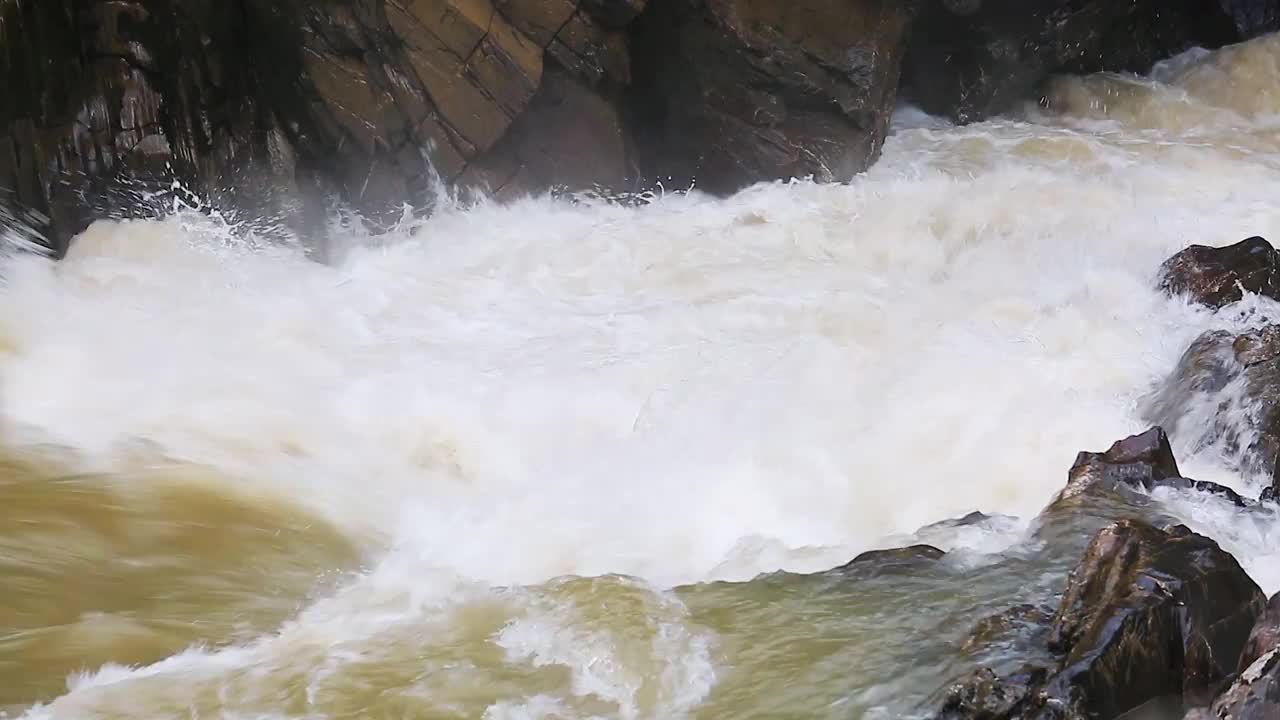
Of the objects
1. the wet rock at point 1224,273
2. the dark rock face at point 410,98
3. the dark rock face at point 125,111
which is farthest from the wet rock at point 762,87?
the dark rock face at point 125,111

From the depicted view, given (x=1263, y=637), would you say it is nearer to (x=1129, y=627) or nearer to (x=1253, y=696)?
(x=1129, y=627)

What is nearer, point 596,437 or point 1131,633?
point 1131,633

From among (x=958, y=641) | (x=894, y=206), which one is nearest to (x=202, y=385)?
(x=958, y=641)

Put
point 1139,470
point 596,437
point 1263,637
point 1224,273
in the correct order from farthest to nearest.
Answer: point 1224,273, point 596,437, point 1139,470, point 1263,637

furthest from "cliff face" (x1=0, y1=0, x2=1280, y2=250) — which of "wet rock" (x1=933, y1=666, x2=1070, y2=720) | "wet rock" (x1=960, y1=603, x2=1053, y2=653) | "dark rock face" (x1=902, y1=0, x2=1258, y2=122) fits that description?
"wet rock" (x1=933, y1=666, x2=1070, y2=720)

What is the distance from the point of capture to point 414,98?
10.3m

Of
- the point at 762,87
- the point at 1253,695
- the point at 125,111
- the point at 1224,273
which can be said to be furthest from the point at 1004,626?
the point at 762,87

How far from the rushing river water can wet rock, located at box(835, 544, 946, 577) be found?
0.37 ft

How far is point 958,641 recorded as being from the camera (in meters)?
Result: 4.34

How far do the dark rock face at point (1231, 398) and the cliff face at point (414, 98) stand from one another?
4834 mm

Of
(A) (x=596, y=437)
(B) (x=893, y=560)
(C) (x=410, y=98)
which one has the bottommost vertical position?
(A) (x=596, y=437)

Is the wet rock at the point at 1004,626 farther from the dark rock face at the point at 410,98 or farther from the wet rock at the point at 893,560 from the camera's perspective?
the dark rock face at the point at 410,98

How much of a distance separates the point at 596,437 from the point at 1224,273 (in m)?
4.76

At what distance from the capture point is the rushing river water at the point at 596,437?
177 inches
